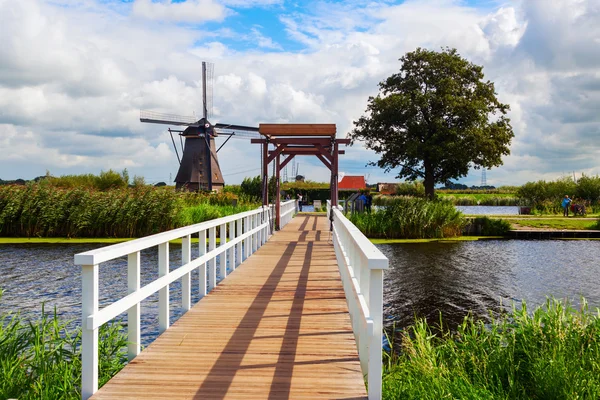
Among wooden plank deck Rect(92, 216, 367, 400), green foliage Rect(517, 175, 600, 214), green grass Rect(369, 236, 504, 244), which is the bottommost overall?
green grass Rect(369, 236, 504, 244)

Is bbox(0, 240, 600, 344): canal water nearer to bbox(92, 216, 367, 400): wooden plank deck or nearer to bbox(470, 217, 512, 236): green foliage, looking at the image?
bbox(92, 216, 367, 400): wooden plank deck

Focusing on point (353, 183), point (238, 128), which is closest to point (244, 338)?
point (238, 128)

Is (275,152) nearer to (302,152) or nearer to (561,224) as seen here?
(302,152)

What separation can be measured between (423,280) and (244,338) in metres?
8.96

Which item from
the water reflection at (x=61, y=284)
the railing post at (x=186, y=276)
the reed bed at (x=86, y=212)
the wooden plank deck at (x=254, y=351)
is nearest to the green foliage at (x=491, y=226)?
the reed bed at (x=86, y=212)

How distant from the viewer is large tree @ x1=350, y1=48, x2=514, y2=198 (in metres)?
33.1

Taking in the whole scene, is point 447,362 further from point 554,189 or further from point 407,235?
point 554,189

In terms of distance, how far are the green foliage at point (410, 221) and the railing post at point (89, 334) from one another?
20.7m

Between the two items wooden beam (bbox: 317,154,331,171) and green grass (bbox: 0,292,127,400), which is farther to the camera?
wooden beam (bbox: 317,154,331,171)

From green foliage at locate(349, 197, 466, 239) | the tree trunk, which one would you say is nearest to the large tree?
the tree trunk

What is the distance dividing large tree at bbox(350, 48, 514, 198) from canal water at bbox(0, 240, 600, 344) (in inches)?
510

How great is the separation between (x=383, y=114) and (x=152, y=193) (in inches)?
666

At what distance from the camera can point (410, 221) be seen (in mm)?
24688

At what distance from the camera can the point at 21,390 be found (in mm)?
5027
